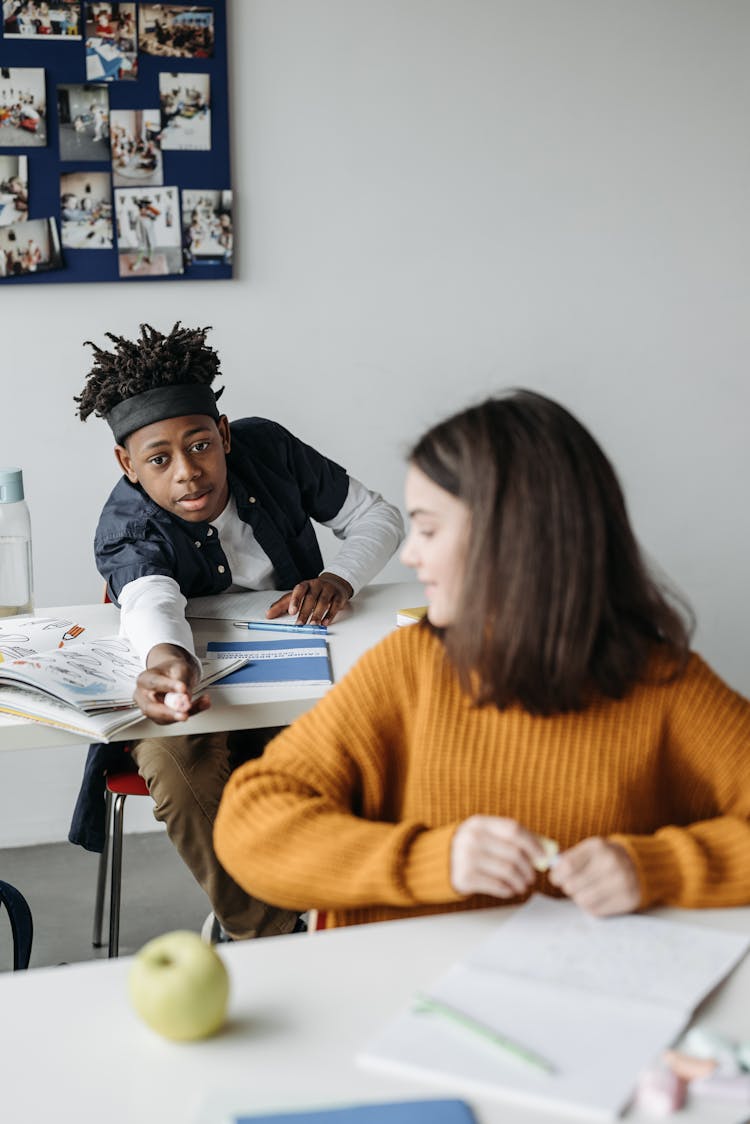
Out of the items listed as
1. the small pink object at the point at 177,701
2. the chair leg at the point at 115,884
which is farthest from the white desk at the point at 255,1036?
the chair leg at the point at 115,884

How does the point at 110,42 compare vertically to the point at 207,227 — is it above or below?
above

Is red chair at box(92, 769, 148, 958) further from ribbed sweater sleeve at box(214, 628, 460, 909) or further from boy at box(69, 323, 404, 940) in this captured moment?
ribbed sweater sleeve at box(214, 628, 460, 909)

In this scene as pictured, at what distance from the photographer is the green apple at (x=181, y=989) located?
825 millimetres

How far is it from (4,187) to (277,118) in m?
0.64

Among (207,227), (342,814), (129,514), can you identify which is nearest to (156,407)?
(129,514)

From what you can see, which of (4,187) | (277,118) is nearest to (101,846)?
(4,187)

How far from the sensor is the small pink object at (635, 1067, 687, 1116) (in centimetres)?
76

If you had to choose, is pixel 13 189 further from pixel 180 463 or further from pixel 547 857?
pixel 547 857

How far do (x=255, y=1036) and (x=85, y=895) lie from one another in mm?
1989

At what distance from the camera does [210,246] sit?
9.16 feet

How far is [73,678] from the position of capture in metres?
1.73

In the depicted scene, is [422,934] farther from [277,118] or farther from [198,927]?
[277,118]

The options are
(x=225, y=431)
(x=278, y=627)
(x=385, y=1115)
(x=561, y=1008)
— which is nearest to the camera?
(x=385, y=1115)

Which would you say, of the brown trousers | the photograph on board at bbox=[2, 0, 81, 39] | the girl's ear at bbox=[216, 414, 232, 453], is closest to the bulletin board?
the photograph on board at bbox=[2, 0, 81, 39]
